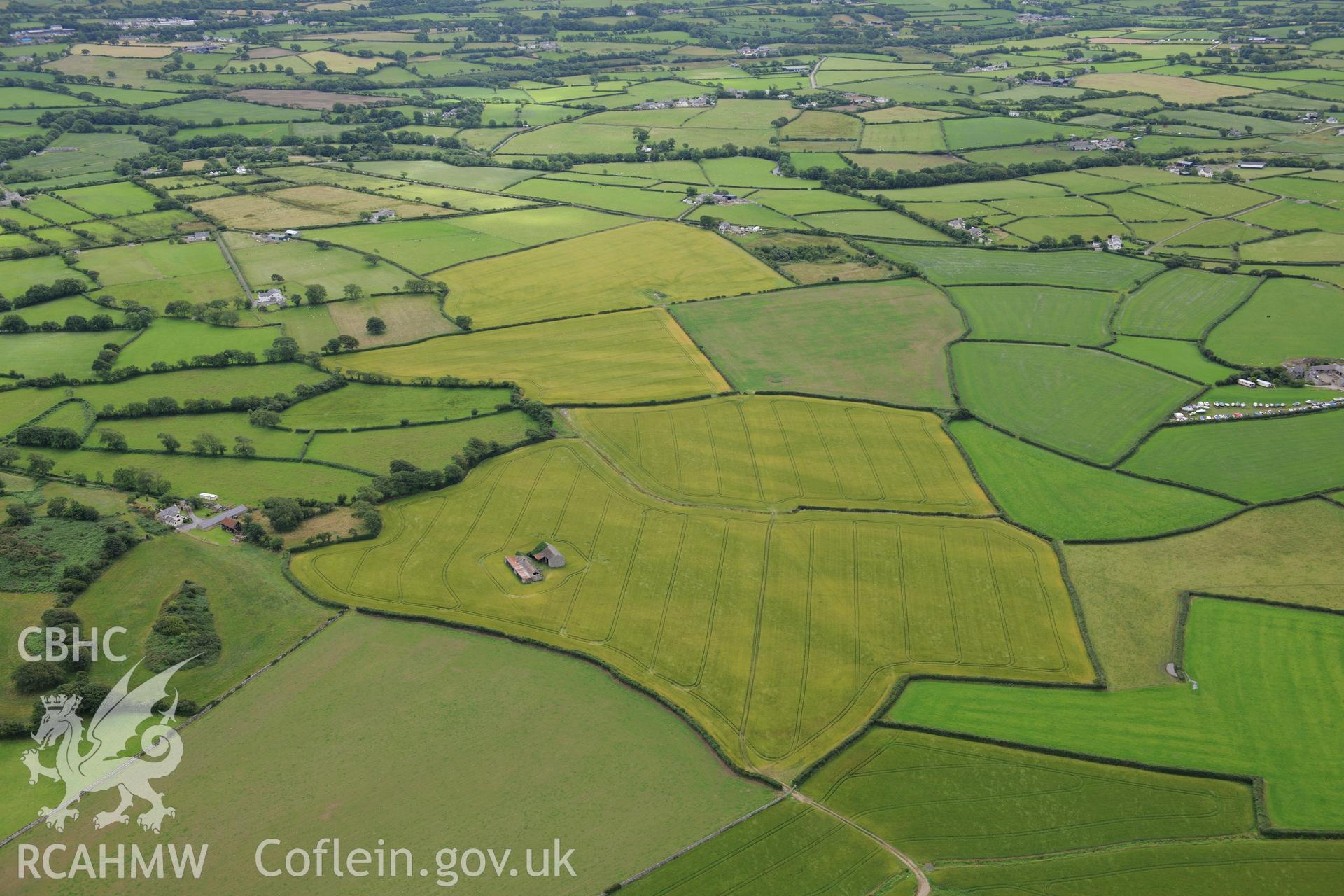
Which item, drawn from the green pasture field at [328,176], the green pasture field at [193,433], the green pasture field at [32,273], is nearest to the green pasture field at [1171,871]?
the green pasture field at [193,433]

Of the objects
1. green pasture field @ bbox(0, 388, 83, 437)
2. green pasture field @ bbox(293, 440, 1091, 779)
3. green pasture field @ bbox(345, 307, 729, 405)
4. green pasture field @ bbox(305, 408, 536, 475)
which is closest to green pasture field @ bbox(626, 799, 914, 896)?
green pasture field @ bbox(293, 440, 1091, 779)

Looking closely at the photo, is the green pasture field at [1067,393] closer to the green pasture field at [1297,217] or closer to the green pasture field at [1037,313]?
the green pasture field at [1037,313]

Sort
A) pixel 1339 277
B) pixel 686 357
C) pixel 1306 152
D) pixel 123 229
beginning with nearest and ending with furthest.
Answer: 1. pixel 686 357
2. pixel 1339 277
3. pixel 123 229
4. pixel 1306 152

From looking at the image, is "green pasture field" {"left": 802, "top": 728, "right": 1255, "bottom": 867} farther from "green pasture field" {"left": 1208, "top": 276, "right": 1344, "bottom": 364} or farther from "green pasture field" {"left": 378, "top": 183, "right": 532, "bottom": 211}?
"green pasture field" {"left": 378, "top": 183, "right": 532, "bottom": 211}

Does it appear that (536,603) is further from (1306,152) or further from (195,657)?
(1306,152)

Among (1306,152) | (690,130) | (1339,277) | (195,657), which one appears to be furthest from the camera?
(690,130)

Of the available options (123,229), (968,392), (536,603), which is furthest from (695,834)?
(123,229)

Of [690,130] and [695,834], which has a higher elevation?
[690,130]
